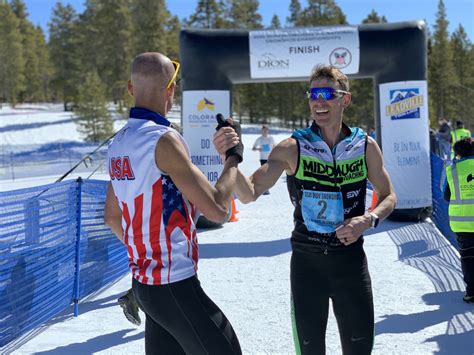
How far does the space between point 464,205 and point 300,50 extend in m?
5.22

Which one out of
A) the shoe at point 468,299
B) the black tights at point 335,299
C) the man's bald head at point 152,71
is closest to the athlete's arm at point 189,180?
the man's bald head at point 152,71

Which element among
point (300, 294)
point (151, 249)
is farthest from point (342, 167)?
point (151, 249)

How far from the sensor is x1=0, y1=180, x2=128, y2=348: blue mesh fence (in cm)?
417

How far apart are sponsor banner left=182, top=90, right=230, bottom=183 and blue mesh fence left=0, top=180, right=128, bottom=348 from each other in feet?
10.7

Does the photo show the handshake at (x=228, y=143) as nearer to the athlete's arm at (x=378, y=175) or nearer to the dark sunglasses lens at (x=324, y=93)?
the dark sunglasses lens at (x=324, y=93)

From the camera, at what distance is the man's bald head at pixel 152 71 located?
2.12 m

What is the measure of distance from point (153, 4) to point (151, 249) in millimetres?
61574

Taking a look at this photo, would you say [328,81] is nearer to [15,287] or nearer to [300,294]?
[300,294]

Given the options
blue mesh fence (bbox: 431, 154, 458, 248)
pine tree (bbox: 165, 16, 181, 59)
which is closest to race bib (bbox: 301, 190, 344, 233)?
blue mesh fence (bbox: 431, 154, 458, 248)

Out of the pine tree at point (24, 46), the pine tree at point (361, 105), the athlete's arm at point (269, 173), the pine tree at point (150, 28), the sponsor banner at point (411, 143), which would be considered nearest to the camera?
the athlete's arm at point (269, 173)

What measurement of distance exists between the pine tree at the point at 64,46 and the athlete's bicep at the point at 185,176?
210 ft

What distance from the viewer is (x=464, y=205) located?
507 centimetres

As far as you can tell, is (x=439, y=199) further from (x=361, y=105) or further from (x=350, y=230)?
(x=361, y=105)

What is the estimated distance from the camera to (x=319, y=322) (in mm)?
2662
